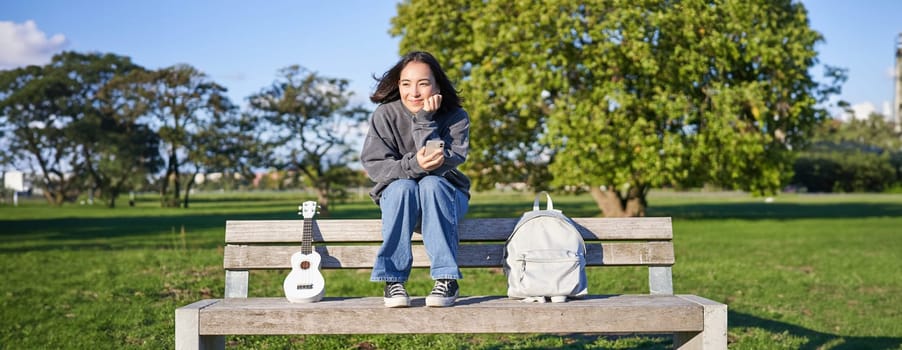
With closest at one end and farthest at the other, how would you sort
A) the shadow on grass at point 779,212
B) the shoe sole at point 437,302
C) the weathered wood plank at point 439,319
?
the weathered wood plank at point 439,319
the shoe sole at point 437,302
the shadow on grass at point 779,212

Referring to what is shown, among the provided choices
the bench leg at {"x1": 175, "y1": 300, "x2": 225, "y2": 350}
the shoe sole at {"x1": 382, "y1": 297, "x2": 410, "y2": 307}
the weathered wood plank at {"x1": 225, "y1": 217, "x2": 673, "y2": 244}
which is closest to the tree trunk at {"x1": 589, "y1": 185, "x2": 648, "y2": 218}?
the weathered wood plank at {"x1": 225, "y1": 217, "x2": 673, "y2": 244}

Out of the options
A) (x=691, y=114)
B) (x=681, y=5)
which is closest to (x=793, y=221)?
(x=691, y=114)

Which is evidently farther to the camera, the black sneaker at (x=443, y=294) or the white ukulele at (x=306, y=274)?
the white ukulele at (x=306, y=274)

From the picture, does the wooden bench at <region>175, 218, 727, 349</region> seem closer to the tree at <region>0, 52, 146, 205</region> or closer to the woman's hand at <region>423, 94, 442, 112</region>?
the woman's hand at <region>423, 94, 442, 112</region>

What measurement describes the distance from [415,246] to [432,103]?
803 mm

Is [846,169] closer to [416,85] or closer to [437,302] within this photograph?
[416,85]

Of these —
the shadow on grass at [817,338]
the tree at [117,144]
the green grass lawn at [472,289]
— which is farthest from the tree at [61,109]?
the shadow on grass at [817,338]

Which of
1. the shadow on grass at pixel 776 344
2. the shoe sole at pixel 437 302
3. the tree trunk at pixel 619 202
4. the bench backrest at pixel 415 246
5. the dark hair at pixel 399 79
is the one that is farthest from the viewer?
the tree trunk at pixel 619 202

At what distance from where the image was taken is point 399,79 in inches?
169

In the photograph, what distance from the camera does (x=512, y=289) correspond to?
3.79 metres

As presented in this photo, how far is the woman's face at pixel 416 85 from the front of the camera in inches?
163

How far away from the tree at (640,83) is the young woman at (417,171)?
15896mm

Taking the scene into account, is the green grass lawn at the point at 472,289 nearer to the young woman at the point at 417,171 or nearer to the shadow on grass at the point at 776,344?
the shadow on grass at the point at 776,344

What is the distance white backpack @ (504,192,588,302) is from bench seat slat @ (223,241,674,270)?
0.89 feet
